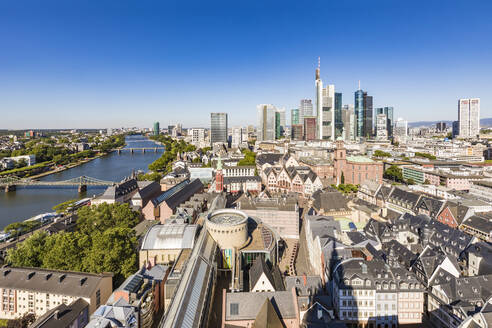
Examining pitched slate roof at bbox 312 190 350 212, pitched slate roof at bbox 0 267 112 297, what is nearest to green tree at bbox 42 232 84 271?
pitched slate roof at bbox 0 267 112 297

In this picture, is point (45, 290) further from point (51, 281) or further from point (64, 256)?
point (64, 256)

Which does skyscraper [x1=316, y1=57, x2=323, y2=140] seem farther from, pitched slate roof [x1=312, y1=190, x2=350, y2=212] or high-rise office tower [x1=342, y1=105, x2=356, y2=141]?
pitched slate roof [x1=312, y1=190, x2=350, y2=212]

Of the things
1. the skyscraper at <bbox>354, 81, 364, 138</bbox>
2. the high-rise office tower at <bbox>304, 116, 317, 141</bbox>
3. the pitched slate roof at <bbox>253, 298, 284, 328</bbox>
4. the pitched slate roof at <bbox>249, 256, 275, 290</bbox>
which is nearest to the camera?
the pitched slate roof at <bbox>253, 298, 284, 328</bbox>

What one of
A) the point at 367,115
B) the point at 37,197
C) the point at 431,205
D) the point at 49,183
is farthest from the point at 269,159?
the point at 367,115

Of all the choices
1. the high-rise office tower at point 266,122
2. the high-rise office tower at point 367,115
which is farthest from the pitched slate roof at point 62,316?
the high-rise office tower at point 367,115

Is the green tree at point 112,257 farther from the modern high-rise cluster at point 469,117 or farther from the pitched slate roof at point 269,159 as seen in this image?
the modern high-rise cluster at point 469,117

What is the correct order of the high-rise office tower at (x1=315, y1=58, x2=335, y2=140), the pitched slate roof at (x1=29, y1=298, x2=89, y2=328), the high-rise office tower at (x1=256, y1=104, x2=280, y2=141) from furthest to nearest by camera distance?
the high-rise office tower at (x1=256, y1=104, x2=280, y2=141), the high-rise office tower at (x1=315, y1=58, x2=335, y2=140), the pitched slate roof at (x1=29, y1=298, x2=89, y2=328)

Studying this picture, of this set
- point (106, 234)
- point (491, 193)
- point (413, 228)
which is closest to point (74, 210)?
point (106, 234)
